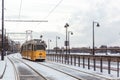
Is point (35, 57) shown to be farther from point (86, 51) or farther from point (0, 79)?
point (86, 51)

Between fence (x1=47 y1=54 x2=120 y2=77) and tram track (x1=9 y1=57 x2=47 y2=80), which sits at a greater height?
fence (x1=47 y1=54 x2=120 y2=77)

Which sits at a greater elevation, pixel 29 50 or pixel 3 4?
pixel 3 4

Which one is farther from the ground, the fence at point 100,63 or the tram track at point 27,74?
the fence at point 100,63

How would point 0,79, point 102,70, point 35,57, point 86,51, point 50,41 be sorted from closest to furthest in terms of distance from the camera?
point 0,79 → point 102,70 → point 35,57 → point 86,51 → point 50,41

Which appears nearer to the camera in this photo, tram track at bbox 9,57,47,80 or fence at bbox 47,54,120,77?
tram track at bbox 9,57,47,80

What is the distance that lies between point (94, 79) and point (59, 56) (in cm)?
3434

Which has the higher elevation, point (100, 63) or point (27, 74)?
point (100, 63)

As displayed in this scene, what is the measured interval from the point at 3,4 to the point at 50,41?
54.7 meters

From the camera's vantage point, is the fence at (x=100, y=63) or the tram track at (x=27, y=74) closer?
the tram track at (x=27, y=74)

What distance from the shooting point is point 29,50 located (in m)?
61.1

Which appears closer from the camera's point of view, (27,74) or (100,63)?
(27,74)

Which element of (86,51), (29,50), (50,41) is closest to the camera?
(29,50)

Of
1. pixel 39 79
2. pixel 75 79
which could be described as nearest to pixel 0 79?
pixel 39 79

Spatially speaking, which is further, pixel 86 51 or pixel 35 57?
pixel 86 51
